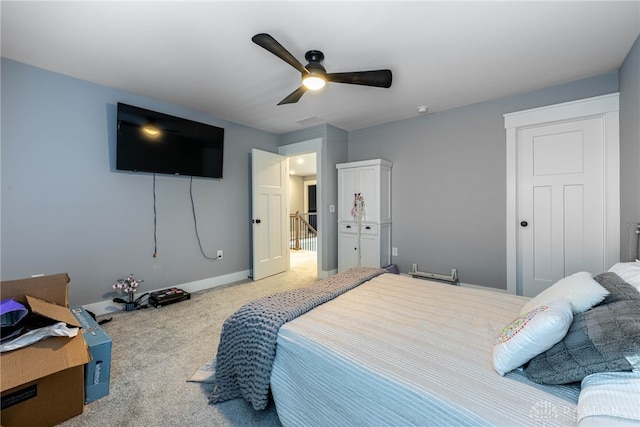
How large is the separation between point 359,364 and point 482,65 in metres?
2.65

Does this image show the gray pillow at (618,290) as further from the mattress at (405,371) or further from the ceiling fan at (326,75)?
the ceiling fan at (326,75)

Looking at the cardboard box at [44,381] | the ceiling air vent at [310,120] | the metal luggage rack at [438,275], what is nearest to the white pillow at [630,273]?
the metal luggage rack at [438,275]

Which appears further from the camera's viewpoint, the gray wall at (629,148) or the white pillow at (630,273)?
the gray wall at (629,148)

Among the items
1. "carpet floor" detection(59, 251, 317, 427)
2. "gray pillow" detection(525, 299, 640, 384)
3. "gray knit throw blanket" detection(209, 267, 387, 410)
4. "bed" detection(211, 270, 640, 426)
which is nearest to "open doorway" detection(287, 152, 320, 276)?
"carpet floor" detection(59, 251, 317, 427)

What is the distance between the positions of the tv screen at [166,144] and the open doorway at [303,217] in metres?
1.37

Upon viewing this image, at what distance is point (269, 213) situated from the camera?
421 cm

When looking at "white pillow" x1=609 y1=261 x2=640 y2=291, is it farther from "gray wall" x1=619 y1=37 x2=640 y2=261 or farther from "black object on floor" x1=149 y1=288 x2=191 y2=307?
"black object on floor" x1=149 y1=288 x2=191 y2=307

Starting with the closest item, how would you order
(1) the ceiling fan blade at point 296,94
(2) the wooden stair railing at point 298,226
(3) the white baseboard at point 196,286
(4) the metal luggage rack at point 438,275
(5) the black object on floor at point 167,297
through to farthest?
(1) the ceiling fan blade at point 296,94 → (3) the white baseboard at point 196,286 → (5) the black object on floor at point 167,297 → (4) the metal luggage rack at point 438,275 → (2) the wooden stair railing at point 298,226

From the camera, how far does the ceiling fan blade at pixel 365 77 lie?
204 cm

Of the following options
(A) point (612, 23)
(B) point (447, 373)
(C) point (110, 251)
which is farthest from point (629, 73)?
(C) point (110, 251)

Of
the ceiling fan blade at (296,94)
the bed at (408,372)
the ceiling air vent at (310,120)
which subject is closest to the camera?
the bed at (408,372)

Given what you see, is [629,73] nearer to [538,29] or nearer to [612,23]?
[612,23]

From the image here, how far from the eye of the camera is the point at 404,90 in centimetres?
287

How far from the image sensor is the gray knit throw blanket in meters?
1.31
